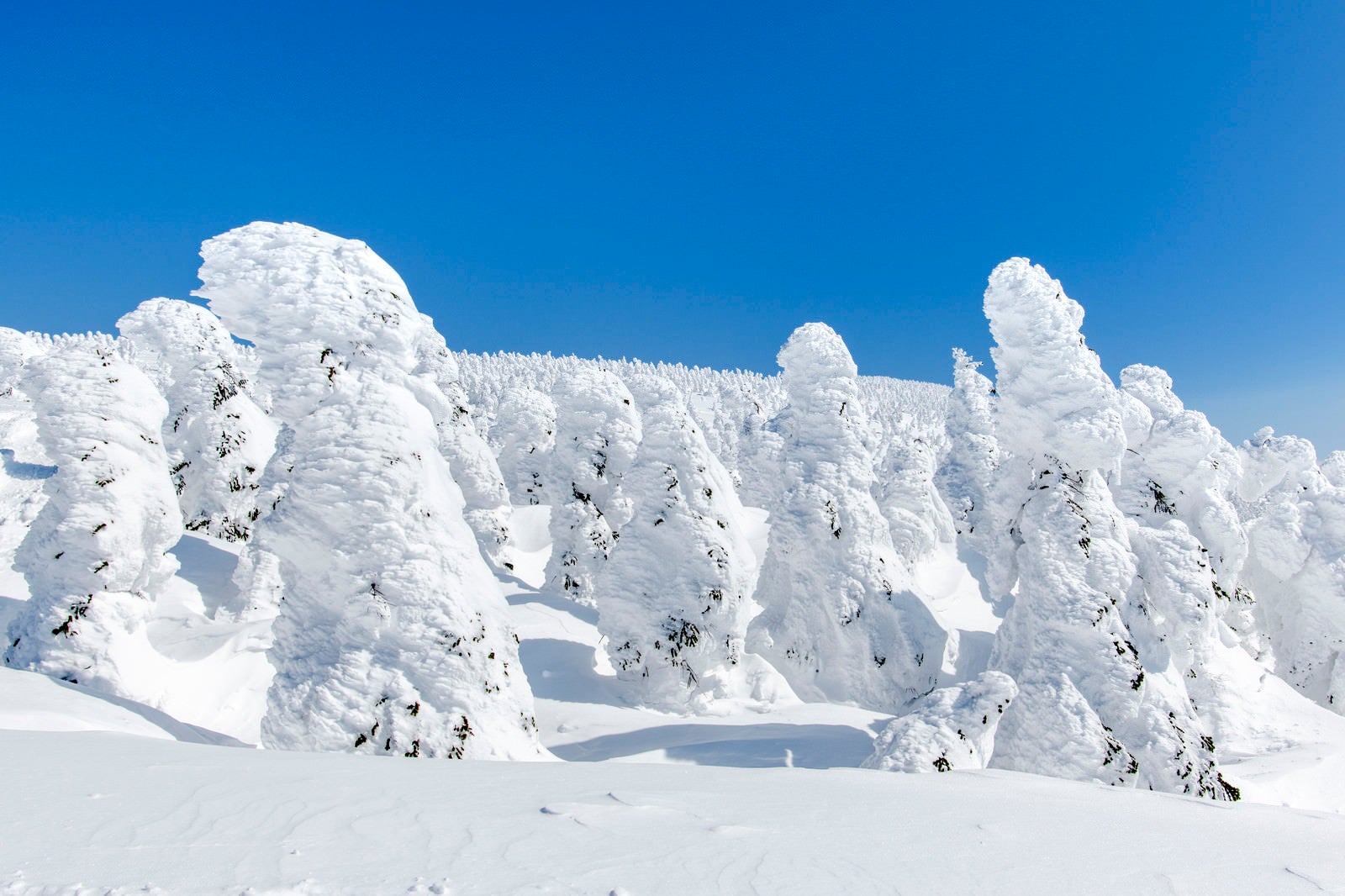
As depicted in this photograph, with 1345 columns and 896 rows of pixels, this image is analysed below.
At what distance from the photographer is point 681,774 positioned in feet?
22.8

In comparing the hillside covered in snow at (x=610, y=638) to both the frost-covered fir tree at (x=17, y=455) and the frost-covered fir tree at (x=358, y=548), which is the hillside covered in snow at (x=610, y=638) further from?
the frost-covered fir tree at (x=17, y=455)

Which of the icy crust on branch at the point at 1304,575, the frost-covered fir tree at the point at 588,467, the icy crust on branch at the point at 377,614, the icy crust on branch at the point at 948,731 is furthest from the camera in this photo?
the icy crust on branch at the point at 1304,575


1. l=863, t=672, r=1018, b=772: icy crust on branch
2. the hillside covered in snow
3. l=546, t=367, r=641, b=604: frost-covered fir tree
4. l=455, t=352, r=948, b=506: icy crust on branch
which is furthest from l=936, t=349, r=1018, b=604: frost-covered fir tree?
l=863, t=672, r=1018, b=772: icy crust on branch

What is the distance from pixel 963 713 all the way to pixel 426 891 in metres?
8.66

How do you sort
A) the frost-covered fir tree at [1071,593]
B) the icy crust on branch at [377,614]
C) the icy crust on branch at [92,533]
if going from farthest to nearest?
the frost-covered fir tree at [1071,593] → the icy crust on branch at [92,533] → the icy crust on branch at [377,614]

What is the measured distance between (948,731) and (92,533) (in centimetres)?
1342

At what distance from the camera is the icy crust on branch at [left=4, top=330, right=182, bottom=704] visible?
1193cm

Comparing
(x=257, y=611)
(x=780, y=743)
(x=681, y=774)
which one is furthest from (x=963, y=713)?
(x=257, y=611)

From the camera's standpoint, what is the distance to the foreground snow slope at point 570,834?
3.75 m

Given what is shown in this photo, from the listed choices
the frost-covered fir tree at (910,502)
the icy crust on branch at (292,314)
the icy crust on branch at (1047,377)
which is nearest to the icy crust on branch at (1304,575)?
the frost-covered fir tree at (910,502)

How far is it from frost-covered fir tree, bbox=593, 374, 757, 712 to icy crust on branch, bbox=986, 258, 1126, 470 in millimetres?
6780

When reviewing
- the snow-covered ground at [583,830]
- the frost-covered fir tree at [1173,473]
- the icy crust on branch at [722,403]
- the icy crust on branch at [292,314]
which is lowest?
the snow-covered ground at [583,830]

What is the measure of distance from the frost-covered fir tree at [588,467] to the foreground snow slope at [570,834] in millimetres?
19033

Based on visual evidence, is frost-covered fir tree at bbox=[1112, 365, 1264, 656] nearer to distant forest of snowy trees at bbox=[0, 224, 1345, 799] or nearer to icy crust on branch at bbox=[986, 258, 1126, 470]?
distant forest of snowy trees at bbox=[0, 224, 1345, 799]
